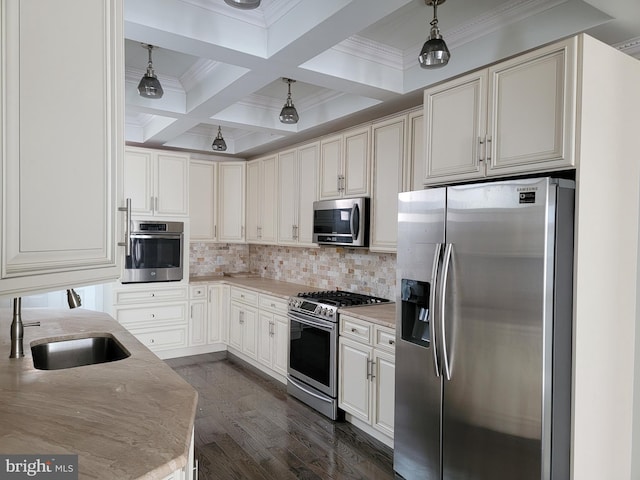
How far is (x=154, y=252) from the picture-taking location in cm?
477

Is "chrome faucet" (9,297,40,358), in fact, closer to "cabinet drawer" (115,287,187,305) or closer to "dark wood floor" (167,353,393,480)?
"dark wood floor" (167,353,393,480)

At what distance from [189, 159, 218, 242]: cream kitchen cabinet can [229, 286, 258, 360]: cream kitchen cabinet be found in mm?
839

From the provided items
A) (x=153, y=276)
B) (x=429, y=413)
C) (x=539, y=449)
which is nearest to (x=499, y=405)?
(x=539, y=449)

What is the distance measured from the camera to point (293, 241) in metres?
4.55

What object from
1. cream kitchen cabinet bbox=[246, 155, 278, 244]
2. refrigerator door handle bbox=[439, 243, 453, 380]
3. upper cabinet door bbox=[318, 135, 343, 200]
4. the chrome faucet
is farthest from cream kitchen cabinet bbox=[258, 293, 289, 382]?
the chrome faucet

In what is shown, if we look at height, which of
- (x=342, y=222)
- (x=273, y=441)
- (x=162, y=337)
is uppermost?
(x=342, y=222)

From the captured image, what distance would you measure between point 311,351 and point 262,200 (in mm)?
2133

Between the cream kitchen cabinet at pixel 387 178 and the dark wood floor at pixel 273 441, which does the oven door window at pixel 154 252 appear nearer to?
the dark wood floor at pixel 273 441

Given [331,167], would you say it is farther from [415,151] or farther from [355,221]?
[415,151]

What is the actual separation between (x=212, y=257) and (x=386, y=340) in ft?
11.4

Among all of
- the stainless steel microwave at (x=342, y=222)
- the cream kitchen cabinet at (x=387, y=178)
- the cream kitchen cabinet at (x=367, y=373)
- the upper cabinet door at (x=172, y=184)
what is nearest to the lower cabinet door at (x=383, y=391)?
the cream kitchen cabinet at (x=367, y=373)

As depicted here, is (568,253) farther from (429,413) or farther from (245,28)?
(245,28)

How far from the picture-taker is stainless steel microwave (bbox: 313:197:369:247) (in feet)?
11.7

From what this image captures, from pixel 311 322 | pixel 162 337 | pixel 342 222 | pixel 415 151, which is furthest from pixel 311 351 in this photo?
pixel 162 337
